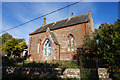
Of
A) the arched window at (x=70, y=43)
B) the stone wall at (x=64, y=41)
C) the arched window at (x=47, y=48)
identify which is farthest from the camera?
the arched window at (x=47, y=48)

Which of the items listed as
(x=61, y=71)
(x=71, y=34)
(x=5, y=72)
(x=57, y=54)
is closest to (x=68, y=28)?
(x=71, y=34)

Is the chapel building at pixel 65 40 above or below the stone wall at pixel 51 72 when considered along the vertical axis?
above

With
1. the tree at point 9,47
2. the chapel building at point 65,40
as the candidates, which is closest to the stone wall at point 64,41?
the chapel building at point 65,40

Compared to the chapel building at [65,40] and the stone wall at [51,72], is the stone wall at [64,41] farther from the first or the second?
the stone wall at [51,72]

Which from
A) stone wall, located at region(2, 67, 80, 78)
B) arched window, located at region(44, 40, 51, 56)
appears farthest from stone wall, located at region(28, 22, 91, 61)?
stone wall, located at region(2, 67, 80, 78)

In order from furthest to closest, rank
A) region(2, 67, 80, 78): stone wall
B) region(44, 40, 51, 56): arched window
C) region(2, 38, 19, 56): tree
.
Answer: region(2, 38, 19, 56): tree → region(44, 40, 51, 56): arched window → region(2, 67, 80, 78): stone wall

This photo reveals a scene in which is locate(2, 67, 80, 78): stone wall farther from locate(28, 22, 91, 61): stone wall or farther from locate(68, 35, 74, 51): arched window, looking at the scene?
locate(68, 35, 74, 51): arched window

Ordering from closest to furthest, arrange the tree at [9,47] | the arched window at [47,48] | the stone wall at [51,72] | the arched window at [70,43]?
1. the stone wall at [51,72]
2. the arched window at [70,43]
3. the arched window at [47,48]
4. the tree at [9,47]

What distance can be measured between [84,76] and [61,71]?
219 centimetres

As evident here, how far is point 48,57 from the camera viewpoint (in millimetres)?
16828

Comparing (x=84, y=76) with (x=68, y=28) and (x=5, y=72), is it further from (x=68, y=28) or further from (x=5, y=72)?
(x=68, y=28)

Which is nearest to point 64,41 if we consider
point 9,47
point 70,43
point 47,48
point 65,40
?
point 65,40

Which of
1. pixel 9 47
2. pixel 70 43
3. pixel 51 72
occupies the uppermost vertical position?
pixel 70 43

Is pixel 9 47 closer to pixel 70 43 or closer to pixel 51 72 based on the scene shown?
pixel 70 43
